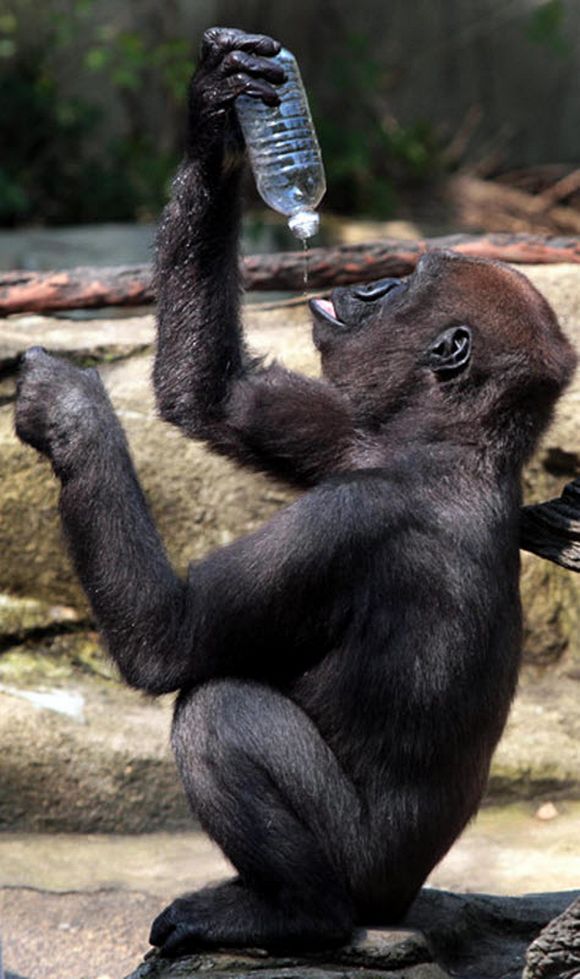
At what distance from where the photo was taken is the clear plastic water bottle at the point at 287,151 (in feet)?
13.8

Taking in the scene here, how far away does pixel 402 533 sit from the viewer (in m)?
3.81

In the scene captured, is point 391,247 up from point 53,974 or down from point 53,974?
up

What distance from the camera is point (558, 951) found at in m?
3.65

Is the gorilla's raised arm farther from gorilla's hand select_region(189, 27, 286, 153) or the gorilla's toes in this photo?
the gorilla's toes

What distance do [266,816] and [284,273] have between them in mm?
3204

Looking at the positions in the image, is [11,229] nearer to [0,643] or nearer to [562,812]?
[0,643]

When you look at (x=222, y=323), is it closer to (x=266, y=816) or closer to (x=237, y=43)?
(x=237, y=43)

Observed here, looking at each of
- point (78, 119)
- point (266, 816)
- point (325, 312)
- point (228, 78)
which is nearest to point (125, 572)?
point (266, 816)

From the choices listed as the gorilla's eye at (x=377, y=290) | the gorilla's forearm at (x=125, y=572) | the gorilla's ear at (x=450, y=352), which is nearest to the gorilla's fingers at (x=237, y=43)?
the gorilla's eye at (x=377, y=290)

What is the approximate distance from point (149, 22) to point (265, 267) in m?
7.04

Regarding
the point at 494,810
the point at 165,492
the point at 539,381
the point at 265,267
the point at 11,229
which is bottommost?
the point at 11,229

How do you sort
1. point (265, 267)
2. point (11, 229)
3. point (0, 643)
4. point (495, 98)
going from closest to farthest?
point (0, 643) → point (265, 267) → point (11, 229) → point (495, 98)

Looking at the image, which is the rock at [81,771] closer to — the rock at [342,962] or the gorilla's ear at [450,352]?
the rock at [342,962]

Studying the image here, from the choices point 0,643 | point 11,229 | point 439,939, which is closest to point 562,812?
point 439,939
